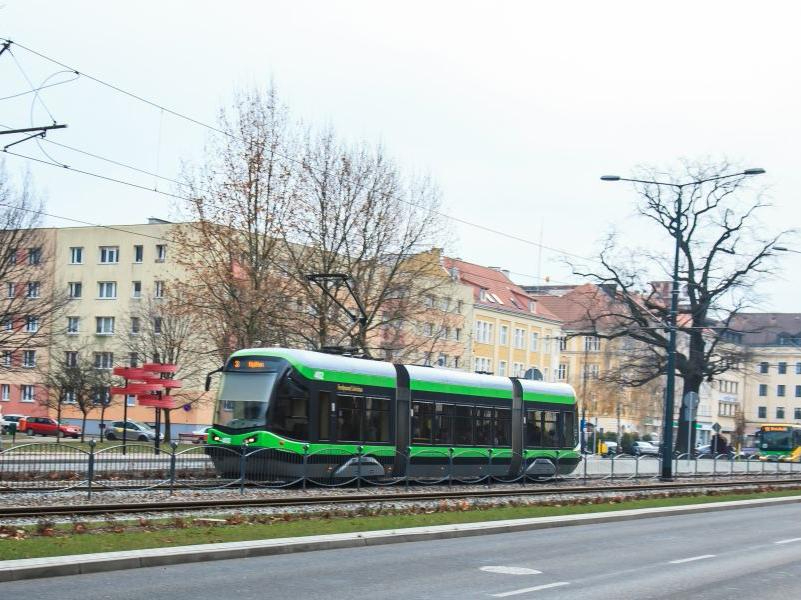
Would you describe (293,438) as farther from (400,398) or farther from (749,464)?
(749,464)

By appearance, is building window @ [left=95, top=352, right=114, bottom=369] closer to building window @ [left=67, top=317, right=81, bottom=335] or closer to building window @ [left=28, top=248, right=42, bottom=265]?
building window @ [left=67, top=317, right=81, bottom=335]

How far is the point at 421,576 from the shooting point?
44.7ft

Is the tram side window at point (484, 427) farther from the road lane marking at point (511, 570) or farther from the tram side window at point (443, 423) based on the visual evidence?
the road lane marking at point (511, 570)

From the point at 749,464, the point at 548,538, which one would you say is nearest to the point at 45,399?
the point at 749,464

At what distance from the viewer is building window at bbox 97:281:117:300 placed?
8512cm

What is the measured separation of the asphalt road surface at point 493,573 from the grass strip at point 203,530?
124cm

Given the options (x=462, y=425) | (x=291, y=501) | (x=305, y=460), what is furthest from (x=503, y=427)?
(x=291, y=501)

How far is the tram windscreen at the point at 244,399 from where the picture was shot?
29.1m

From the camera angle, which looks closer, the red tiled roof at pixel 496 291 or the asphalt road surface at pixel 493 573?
the asphalt road surface at pixel 493 573

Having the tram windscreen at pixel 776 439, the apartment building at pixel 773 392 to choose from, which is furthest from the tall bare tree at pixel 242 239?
the apartment building at pixel 773 392

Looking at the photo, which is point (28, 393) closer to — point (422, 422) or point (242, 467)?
point (422, 422)

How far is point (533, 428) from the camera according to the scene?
127 feet

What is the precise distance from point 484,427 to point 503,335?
6337 centimetres

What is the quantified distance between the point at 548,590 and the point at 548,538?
23.0 feet
